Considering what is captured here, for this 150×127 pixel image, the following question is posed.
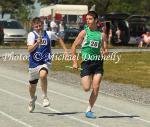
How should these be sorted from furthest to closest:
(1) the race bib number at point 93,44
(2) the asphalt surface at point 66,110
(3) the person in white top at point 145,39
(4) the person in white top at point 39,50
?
(3) the person in white top at point 145,39 → (4) the person in white top at point 39,50 → (1) the race bib number at point 93,44 → (2) the asphalt surface at point 66,110

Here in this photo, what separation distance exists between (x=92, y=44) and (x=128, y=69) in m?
14.1

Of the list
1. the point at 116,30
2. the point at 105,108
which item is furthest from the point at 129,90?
the point at 116,30

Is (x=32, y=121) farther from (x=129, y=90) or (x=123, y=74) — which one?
(x=123, y=74)

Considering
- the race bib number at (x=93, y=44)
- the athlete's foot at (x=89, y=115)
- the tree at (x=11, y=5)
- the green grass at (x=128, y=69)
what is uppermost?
the tree at (x=11, y=5)

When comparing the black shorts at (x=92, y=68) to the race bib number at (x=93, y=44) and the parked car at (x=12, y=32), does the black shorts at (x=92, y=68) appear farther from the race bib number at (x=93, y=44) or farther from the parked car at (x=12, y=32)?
the parked car at (x=12, y=32)

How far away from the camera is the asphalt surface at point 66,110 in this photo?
1092 centimetres

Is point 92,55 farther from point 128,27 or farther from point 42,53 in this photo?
point 128,27

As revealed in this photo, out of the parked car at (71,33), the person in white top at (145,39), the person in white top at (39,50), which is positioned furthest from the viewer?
the parked car at (71,33)

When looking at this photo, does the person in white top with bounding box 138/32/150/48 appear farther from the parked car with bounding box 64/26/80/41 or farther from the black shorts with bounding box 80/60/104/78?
the black shorts with bounding box 80/60/104/78

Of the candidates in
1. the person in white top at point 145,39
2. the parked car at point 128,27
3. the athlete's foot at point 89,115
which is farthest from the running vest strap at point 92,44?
the parked car at point 128,27

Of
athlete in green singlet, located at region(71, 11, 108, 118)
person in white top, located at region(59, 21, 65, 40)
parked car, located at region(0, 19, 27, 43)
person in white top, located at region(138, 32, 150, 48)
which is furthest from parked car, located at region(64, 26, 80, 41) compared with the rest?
athlete in green singlet, located at region(71, 11, 108, 118)

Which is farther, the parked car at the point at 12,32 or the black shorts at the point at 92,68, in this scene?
the parked car at the point at 12,32

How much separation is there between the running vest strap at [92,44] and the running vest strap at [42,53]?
78 centimetres

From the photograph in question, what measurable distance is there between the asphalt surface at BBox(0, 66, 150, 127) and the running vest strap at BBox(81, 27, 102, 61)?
3.97 feet
